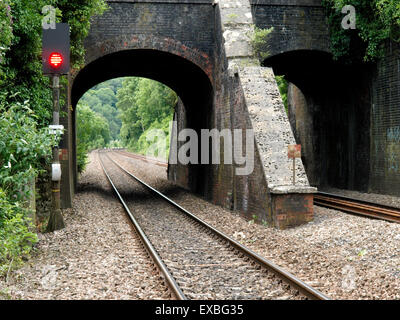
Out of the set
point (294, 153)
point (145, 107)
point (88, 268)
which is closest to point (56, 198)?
point (88, 268)

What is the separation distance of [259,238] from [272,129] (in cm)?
305

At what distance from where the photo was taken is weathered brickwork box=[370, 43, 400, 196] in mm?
15078

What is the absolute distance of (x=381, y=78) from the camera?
52.0 ft

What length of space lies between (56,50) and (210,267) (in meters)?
5.77

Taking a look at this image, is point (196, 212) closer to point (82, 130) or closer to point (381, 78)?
point (381, 78)

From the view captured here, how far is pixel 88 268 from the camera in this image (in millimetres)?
7223

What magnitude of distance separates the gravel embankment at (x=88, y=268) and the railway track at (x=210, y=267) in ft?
0.94

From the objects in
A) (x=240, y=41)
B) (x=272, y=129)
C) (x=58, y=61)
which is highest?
(x=240, y=41)

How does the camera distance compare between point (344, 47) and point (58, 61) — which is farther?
point (344, 47)

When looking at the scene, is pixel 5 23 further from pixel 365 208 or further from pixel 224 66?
pixel 365 208

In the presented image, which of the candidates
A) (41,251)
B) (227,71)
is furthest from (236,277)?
(227,71)

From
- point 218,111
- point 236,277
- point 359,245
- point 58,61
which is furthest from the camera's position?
point 218,111

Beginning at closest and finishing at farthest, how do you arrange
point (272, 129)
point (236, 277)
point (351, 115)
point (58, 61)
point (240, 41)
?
point (236, 277)
point (58, 61)
point (272, 129)
point (240, 41)
point (351, 115)

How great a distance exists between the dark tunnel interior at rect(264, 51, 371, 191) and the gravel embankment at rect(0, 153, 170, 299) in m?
9.51
